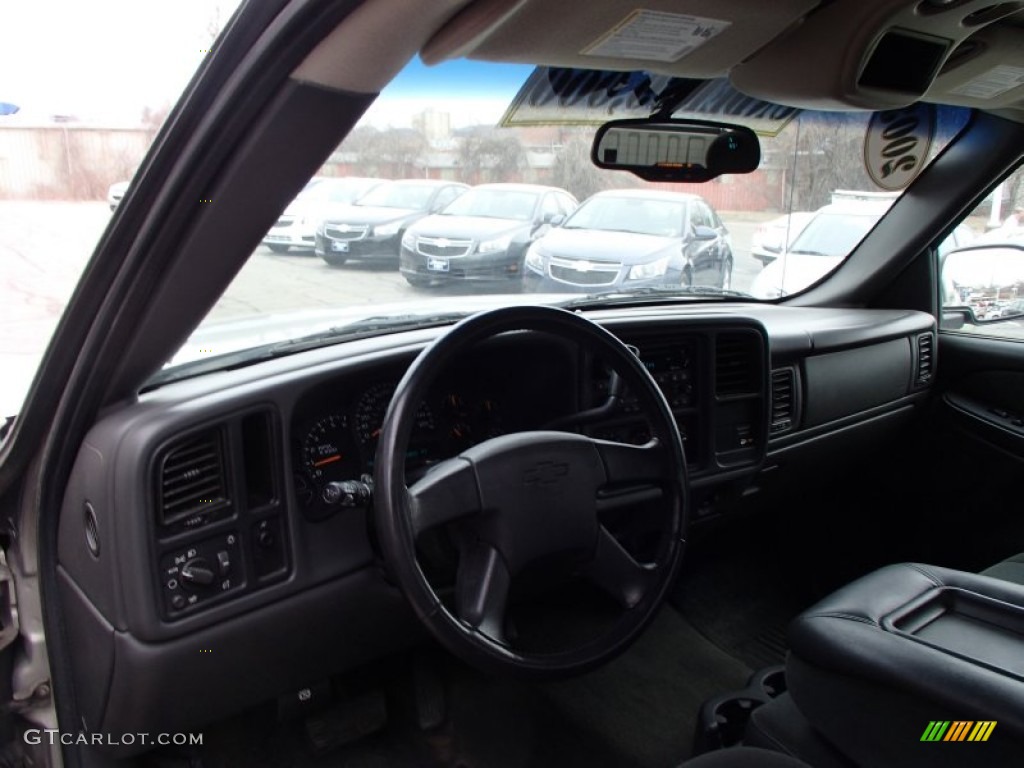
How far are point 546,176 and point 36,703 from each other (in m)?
1.93

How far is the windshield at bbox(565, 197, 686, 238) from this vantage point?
284cm

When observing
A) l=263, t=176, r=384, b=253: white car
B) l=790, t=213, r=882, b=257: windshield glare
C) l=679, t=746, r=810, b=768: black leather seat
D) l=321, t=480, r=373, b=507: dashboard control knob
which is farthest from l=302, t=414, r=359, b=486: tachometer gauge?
l=790, t=213, r=882, b=257: windshield glare

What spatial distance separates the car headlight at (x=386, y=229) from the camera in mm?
2291

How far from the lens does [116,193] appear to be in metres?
1.47

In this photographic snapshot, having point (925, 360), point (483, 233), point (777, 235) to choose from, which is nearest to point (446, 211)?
point (483, 233)

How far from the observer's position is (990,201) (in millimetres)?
3541

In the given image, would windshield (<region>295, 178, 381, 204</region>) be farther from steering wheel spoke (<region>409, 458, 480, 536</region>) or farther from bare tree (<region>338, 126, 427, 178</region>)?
steering wheel spoke (<region>409, 458, 480, 536</region>)

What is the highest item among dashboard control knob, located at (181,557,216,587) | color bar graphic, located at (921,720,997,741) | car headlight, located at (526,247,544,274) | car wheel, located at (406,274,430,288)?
car headlight, located at (526,247,544,274)

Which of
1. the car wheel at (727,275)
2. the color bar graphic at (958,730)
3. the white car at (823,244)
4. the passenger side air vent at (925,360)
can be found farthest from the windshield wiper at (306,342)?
the passenger side air vent at (925,360)

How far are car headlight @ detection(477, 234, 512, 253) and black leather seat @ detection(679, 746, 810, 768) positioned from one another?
58.8 inches

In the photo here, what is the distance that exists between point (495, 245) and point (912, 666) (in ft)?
5.07

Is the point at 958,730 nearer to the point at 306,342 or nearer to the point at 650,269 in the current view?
the point at 306,342

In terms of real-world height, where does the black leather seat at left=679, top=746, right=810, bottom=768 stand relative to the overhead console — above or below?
below

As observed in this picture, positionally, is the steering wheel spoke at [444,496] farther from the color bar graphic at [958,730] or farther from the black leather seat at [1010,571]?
the black leather seat at [1010,571]
